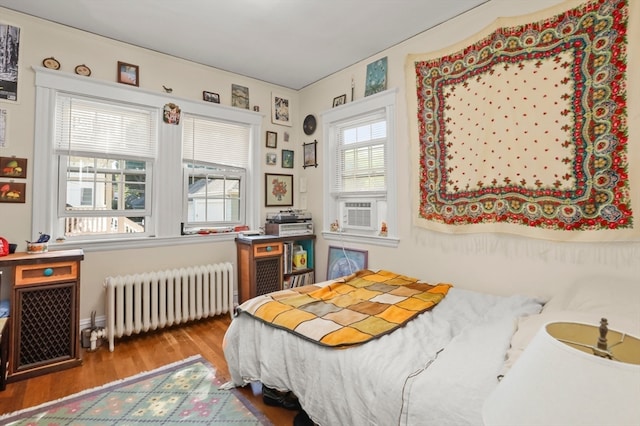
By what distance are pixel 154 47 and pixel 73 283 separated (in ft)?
7.02

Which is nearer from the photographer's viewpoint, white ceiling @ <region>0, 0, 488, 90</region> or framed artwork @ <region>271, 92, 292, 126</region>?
white ceiling @ <region>0, 0, 488, 90</region>

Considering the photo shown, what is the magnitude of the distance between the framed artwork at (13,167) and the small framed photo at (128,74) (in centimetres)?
101

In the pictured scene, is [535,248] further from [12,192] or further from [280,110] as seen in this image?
[12,192]

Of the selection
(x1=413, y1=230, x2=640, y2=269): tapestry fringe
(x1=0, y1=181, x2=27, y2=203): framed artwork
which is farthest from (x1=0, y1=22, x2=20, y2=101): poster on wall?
(x1=413, y1=230, x2=640, y2=269): tapestry fringe

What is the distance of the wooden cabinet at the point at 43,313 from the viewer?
2104 millimetres

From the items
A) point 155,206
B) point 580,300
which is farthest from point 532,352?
point 155,206

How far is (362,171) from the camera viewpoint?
10.9ft

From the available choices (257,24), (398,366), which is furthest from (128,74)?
(398,366)

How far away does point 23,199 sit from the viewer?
2455 mm

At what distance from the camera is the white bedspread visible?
1.14 m

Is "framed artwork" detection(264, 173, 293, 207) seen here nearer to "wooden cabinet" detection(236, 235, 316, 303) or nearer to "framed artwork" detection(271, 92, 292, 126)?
"wooden cabinet" detection(236, 235, 316, 303)

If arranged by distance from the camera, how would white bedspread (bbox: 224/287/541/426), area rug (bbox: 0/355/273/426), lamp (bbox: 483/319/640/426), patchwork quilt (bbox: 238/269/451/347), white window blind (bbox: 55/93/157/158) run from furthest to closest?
white window blind (bbox: 55/93/157/158)
area rug (bbox: 0/355/273/426)
patchwork quilt (bbox: 238/269/451/347)
white bedspread (bbox: 224/287/541/426)
lamp (bbox: 483/319/640/426)

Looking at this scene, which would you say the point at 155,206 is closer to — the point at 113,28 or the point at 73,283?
the point at 73,283

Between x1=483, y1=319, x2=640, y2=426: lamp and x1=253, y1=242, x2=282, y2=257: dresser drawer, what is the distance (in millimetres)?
2852
